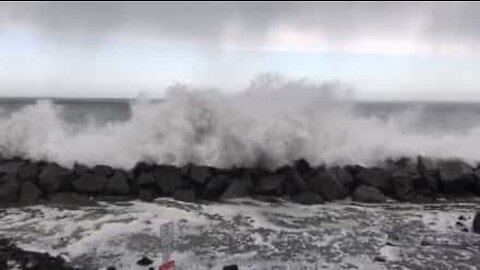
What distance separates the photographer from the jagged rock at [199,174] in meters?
Answer: 14.3

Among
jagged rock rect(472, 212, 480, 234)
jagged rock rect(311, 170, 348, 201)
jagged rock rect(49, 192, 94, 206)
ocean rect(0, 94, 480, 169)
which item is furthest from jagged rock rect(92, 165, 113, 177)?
jagged rock rect(472, 212, 480, 234)

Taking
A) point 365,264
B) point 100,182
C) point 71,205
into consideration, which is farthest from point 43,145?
point 365,264

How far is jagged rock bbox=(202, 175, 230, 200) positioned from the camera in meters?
13.8

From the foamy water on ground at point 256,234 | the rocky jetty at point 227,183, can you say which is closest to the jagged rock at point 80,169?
the rocky jetty at point 227,183

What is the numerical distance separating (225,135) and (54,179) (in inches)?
185

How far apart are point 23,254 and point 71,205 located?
361 centimetres

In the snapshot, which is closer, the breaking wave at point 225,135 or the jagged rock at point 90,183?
the jagged rock at point 90,183

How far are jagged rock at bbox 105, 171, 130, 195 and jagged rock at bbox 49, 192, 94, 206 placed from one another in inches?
23.4

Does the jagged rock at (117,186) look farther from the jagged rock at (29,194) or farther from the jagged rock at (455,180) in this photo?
the jagged rock at (455,180)

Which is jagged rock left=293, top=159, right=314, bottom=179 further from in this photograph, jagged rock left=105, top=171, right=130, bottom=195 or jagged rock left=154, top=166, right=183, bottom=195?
jagged rock left=105, top=171, right=130, bottom=195

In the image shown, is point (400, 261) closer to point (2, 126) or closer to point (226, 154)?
point (226, 154)

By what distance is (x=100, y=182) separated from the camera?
14242 mm

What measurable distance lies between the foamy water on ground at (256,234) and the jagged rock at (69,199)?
57 centimetres

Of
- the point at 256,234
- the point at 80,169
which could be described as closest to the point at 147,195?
the point at 80,169
